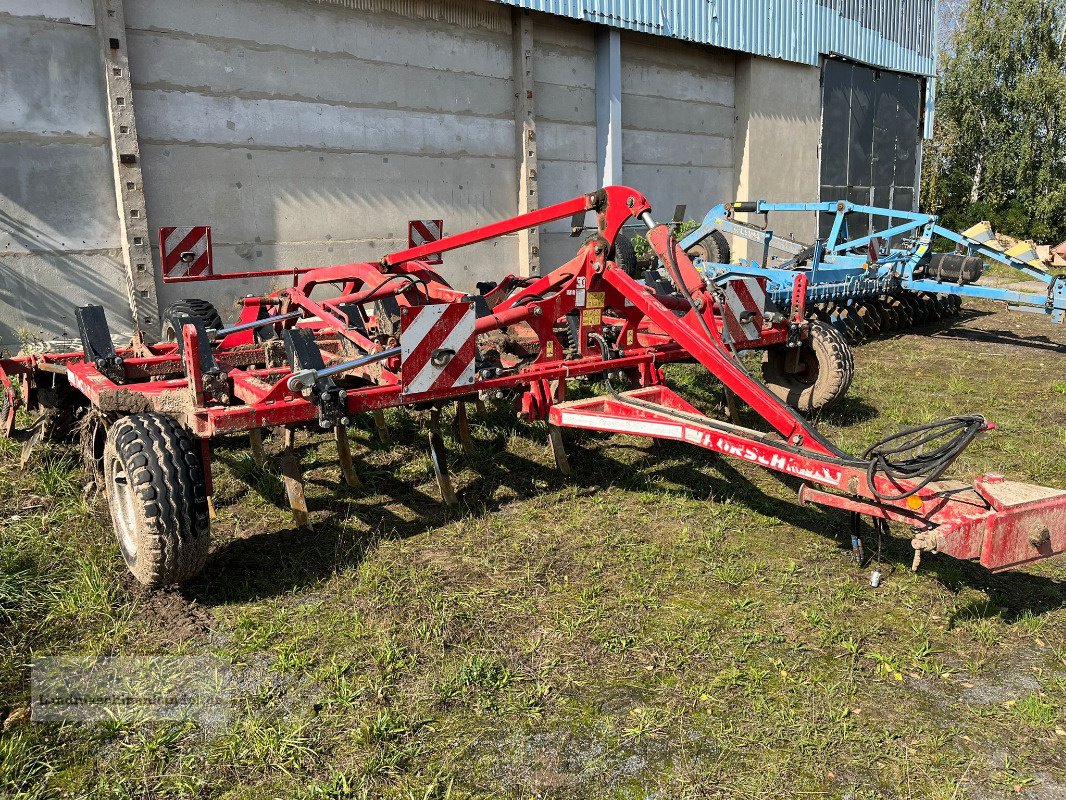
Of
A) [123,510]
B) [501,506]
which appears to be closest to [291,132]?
[501,506]

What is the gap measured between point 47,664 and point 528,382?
98.6 inches

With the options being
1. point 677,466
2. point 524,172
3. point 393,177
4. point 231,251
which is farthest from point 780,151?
point 677,466

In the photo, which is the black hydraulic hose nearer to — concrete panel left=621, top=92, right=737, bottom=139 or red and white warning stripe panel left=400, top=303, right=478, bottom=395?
red and white warning stripe panel left=400, top=303, right=478, bottom=395

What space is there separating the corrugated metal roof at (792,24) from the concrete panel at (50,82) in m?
4.91

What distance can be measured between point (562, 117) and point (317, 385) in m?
8.90

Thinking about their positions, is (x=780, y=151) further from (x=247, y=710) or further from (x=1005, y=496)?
(x=247, y=710)

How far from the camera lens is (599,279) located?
4852 mm

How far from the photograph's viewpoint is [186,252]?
6.45 metres

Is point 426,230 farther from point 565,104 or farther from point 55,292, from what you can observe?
point 565,104

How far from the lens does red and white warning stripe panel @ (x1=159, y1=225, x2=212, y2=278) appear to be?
6.35 meters

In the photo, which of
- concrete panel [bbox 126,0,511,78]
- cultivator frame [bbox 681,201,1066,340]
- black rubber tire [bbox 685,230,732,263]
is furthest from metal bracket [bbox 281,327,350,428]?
black rubber tire [bbox 685,230,732,263]

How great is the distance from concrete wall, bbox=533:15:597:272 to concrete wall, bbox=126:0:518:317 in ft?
1.82

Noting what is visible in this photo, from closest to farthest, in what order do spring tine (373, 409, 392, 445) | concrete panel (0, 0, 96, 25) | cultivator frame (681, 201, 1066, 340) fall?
spring tine (373, 409, 392, 445) → concrete panel (0, 0, 96, 25) → cultivator frame (681, 201, 1066, 340)

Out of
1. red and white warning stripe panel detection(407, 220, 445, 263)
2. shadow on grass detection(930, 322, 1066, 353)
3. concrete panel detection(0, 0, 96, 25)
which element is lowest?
shadow on grass detection(930, 322, 1066, 353)
